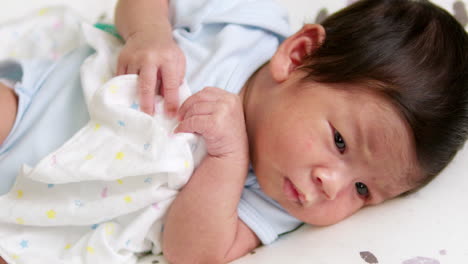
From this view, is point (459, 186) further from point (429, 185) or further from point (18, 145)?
point (18, 145)

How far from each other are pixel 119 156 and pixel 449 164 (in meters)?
0.62

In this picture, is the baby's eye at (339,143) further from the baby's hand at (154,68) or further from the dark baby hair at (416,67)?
the baby's hand at (154,68)

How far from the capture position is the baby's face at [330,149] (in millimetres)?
817

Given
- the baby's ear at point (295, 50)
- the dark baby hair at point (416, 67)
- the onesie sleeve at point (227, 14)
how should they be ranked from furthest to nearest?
1. the onesie sleeve at point (227, 14)
2. the baby's ear at point (295, 50)
3. the dark baby hair at point (416, 67)

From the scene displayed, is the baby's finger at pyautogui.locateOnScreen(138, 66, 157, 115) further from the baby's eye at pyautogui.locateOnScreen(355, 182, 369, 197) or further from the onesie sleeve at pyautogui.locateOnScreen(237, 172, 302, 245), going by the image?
the baby's eye at pyautogui.locateOnScreen(355, 182, 369, 197)

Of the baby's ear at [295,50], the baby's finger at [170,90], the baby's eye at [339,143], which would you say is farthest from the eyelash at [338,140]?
the baby's finger at [170,90]

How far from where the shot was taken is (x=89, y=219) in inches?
33.5

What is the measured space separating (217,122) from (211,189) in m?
0.12

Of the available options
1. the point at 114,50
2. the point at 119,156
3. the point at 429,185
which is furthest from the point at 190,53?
the point at 429,185

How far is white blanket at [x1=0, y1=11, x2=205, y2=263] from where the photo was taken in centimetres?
81

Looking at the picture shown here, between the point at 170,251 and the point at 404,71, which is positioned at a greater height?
the point at 404,71

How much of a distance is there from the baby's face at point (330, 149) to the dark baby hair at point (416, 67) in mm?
24

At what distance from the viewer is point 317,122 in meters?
0.84

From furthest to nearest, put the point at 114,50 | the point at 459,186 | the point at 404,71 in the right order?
1. the point at 114,50
2. the point at 459,186
3. the point at 404,71
